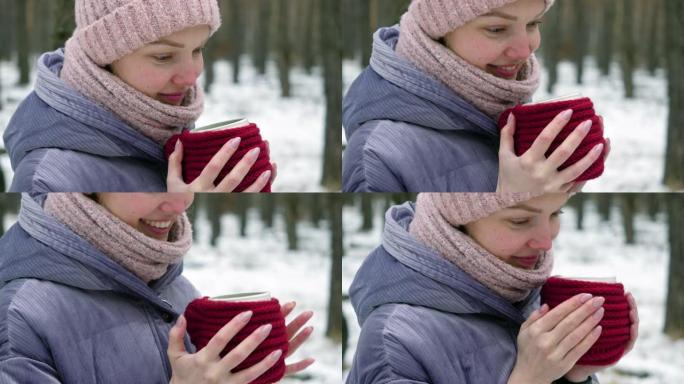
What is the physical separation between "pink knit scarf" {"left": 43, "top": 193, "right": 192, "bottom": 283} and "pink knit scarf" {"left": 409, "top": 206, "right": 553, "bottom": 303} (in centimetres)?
41

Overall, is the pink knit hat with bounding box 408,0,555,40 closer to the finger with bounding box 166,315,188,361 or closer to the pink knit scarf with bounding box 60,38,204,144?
the pink knit scarf with bounding box 60,38,204,144

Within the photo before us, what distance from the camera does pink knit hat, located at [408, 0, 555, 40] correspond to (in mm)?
1700

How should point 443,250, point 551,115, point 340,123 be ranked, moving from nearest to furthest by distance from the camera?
1. point 551,115
2. point 443,250
3. point 340,123

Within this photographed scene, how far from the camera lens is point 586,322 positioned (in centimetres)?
172

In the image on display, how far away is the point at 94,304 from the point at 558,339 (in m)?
0.70

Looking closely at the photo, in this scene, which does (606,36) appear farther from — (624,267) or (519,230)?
(519,230)

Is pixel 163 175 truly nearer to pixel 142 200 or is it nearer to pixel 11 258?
pixel 142 200

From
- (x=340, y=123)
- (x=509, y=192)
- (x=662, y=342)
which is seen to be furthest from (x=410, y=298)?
(x=662, y=342)

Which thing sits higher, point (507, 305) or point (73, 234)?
point (73, 234)

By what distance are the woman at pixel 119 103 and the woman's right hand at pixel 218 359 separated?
0.22 meters

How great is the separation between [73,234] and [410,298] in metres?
0.53

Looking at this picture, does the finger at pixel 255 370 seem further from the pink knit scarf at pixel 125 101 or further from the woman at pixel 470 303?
the pink knit scarf at pixel 125 101

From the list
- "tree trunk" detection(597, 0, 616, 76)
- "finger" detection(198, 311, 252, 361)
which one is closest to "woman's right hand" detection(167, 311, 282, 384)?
"finger" detection(198, 311, 252, 361)

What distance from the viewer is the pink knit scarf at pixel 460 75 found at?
1721 mm
